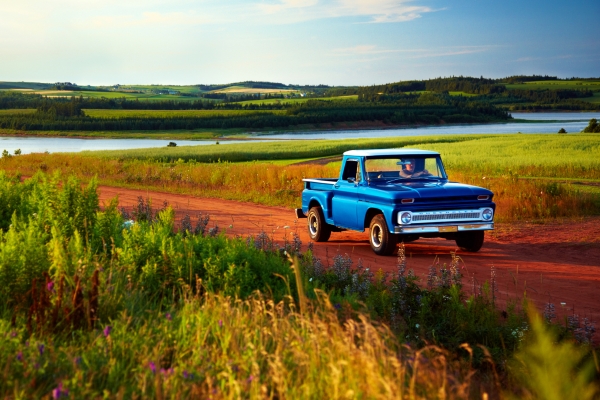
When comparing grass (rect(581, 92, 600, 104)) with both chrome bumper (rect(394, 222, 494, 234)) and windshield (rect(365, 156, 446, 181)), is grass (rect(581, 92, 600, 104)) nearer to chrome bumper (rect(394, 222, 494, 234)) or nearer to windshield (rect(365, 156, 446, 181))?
windshield (rect(365, 156, 446, 181))

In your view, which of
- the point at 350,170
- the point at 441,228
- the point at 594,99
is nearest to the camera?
the point at 441,228

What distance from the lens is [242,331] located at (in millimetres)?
6242

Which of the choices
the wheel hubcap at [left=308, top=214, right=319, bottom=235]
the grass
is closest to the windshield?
the wheel hubcap at [left=308, top=214, right=319, bottom=235]

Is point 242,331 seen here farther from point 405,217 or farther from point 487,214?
point 487,214

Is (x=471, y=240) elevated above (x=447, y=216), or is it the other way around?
(x=447, y=216)

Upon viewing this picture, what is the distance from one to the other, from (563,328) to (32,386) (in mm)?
5443

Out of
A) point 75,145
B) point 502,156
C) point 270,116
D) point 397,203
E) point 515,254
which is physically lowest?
point 75,145

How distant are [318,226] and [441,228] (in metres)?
3.15

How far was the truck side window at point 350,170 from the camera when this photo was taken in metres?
15.5

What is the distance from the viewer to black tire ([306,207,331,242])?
15891mm

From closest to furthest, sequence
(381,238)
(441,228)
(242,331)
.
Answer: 1. (242,331)
2. (441,228)
3. (381,238)

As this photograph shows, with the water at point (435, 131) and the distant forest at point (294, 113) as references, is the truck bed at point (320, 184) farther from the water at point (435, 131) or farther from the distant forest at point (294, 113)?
the distant forest at point (294, 113)

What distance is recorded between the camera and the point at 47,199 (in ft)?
39.3

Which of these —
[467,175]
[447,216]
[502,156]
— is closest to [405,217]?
[447,216]
